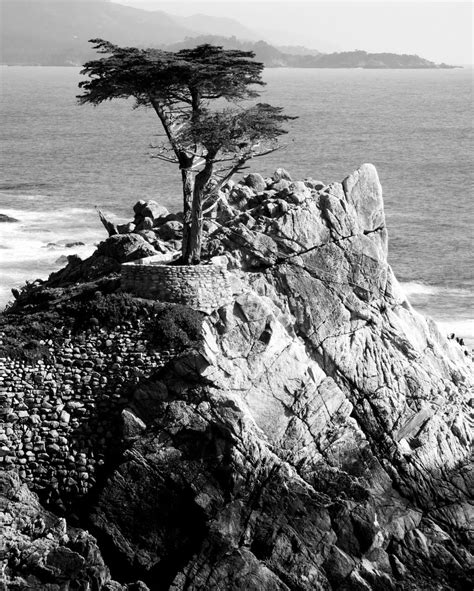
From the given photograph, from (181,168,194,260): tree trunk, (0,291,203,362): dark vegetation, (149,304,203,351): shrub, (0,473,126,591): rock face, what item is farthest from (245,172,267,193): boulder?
(0,473,126,591): rock face

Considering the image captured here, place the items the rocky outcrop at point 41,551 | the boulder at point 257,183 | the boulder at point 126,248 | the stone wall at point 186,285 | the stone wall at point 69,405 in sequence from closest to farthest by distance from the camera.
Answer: the rocky outcrop at point 41,551 < the stone wall at point 69,405 < the stone wall at point 186,285 < the boulder at point 126,248 < the boulder at point 257,183

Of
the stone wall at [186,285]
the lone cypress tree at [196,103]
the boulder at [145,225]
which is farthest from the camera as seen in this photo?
the boulder at [145,225]

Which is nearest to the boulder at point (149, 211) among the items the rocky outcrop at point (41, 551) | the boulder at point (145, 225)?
the boulder at point (145, 225)

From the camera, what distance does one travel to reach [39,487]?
32.5 m

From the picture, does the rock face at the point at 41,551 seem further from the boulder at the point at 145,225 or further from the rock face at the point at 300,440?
the boulder at the point at 145,225

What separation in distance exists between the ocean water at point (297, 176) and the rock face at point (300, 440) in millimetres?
7465

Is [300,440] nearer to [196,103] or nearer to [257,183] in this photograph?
[196,103]

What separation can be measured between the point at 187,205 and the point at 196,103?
318 centimetres

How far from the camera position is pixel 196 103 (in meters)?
39.2

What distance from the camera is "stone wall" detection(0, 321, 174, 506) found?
107 feet

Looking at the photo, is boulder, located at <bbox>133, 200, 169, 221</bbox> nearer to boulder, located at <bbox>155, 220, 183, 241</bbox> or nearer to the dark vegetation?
boulder, located at <bbox>155, 220, 183, 241</bbox>

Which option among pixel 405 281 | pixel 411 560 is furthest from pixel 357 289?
pixel 405 281

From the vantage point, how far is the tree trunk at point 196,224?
1494 inches

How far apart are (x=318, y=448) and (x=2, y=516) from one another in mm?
8442
